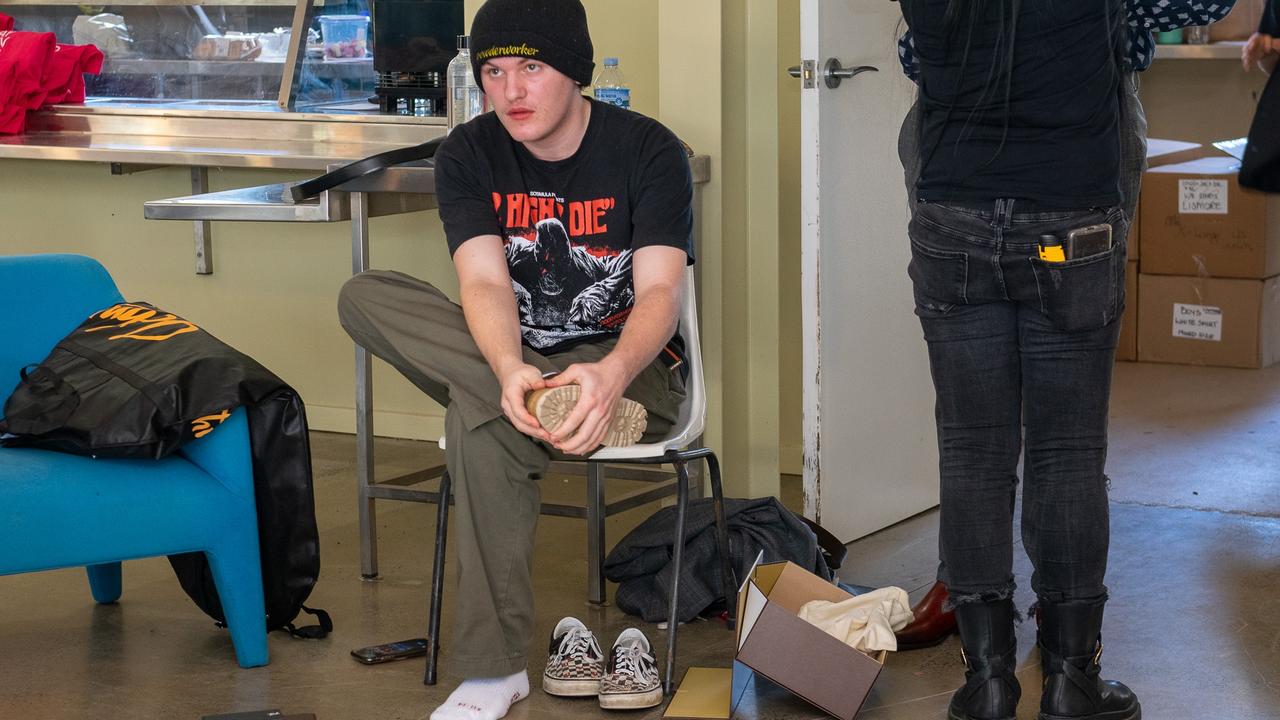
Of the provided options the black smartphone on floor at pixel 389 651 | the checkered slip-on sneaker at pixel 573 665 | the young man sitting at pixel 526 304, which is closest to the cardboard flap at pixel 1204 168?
the young man sitting at pixel 526 304

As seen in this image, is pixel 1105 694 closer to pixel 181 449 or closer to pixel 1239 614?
pixel 1239 614

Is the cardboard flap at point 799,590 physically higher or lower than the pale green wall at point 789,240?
lower

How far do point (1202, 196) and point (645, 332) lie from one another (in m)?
3.45

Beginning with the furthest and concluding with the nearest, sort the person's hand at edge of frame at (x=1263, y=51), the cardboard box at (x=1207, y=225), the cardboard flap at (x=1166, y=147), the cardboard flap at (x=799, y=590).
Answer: the cardboard flap at (x=1166, y=147)
the cardboard box at (x=1207, y=225)
the cardboard flap at (x=799, y=590)
the person's hand at edge of frame at (x=1263, y=51)

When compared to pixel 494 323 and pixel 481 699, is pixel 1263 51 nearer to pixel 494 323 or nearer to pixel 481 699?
pixel 494 323

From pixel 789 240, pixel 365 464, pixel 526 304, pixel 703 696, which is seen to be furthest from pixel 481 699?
pixel 789 240

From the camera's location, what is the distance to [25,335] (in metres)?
2.63

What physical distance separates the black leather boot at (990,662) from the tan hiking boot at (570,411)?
0.58 metres

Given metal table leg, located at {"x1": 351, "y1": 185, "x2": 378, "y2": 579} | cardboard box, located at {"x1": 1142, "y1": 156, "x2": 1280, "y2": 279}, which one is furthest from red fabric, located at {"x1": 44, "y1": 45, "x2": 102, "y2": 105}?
cardboard box, located at {"x1": 1142, "y1": 156, "x2": 1280, "y2": 279}

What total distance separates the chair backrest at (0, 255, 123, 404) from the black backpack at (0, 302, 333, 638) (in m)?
0.03

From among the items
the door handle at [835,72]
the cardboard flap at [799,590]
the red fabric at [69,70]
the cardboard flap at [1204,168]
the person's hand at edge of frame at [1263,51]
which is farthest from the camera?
the cardboard flap at [1204,168]

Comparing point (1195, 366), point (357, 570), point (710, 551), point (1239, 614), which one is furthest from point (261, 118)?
point (1195, 366)

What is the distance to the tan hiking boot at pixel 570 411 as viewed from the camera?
2.16 meters

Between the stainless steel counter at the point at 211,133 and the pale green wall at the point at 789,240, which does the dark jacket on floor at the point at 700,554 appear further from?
the stainless steel counter at the point at 211,133
